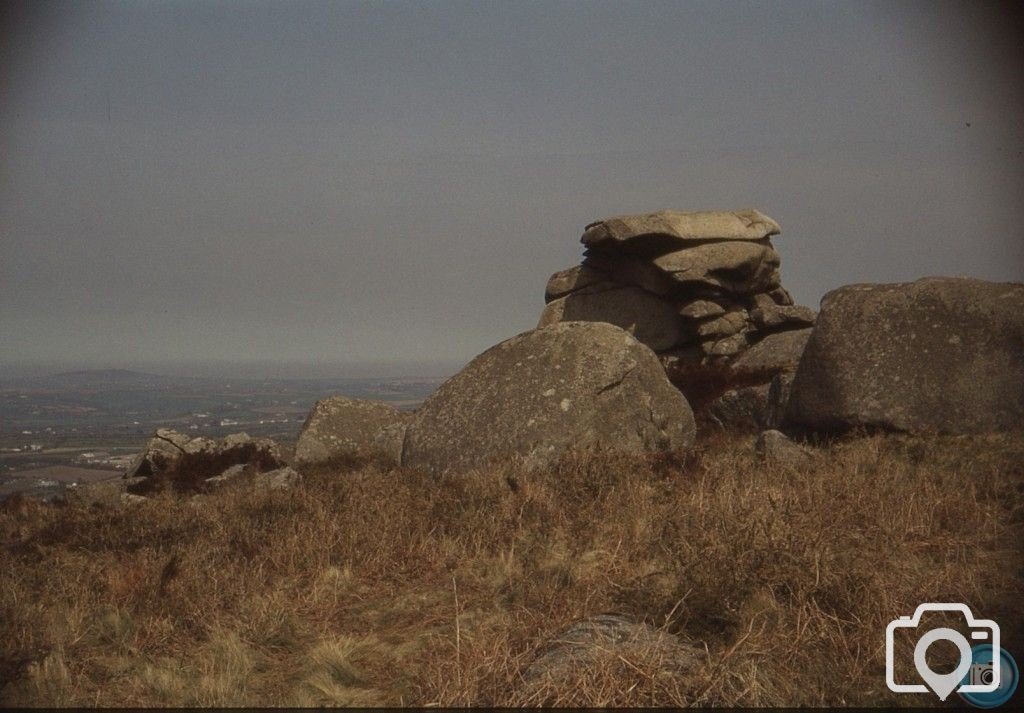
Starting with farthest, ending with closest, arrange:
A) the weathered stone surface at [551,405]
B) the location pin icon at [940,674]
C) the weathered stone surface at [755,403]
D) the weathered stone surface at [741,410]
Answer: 1. the weathered stone surface at [741,410]
2. the weathered stone surface at [755,403]
3. the weathered stone surface at [551,405]
4. the location pin icon at [940,674]

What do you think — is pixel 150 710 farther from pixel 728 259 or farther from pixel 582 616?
pixel 728 259

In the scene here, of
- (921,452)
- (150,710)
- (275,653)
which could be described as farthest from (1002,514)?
(150,710)

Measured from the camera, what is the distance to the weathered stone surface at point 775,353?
1839 centimetres

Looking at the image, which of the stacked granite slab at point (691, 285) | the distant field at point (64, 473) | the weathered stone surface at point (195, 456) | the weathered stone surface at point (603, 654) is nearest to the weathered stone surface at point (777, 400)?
the weathered stone surface at point (603, 654)

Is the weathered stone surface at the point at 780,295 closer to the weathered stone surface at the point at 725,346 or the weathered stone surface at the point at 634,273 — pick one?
the weathered stone surface at the point at 725,346

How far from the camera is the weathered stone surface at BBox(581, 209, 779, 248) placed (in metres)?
23.0

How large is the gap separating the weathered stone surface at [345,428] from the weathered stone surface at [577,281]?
8.51 metres

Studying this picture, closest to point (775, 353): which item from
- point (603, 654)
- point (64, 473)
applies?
point (603, 654)

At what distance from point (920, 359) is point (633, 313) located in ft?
48.0

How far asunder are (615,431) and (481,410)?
5.83 feet

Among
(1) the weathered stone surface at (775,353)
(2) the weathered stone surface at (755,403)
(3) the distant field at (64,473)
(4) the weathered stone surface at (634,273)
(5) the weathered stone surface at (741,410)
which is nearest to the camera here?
(2) the weathered stone surface at (755,403)

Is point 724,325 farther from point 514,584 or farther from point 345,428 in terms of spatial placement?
point 514,584

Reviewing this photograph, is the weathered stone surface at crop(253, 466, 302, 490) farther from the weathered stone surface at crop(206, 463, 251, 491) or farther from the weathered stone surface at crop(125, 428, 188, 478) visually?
the weathered stone surface at crop(125, 428, 188, 478)

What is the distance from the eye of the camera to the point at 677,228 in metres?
23.1
